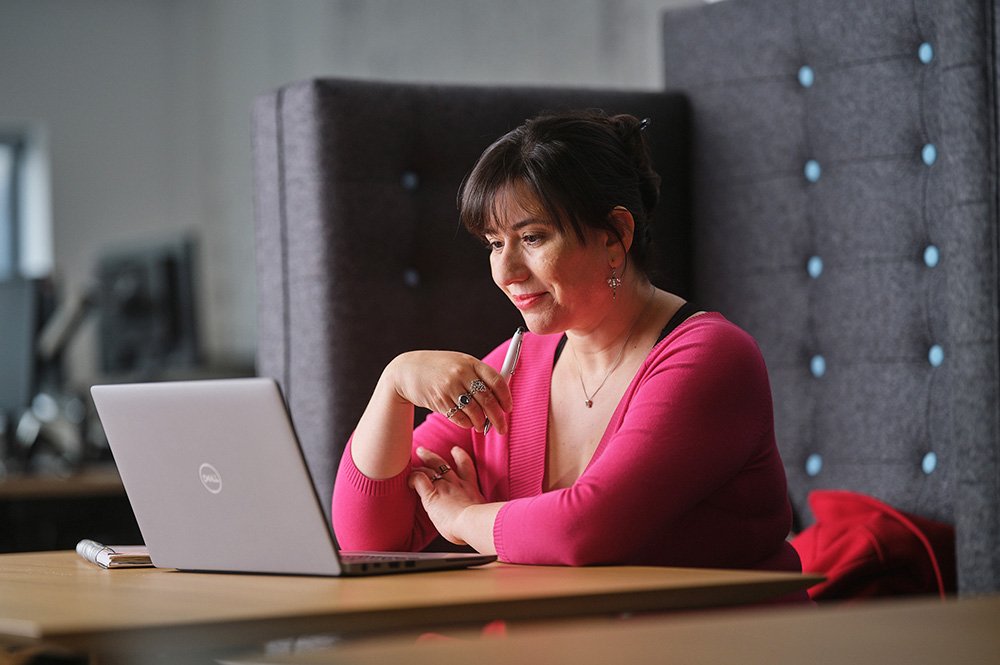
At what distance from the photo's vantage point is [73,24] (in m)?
6.22

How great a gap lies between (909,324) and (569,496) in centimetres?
97

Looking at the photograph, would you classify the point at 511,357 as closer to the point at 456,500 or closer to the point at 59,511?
the point at 456,500

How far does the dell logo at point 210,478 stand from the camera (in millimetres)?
1200

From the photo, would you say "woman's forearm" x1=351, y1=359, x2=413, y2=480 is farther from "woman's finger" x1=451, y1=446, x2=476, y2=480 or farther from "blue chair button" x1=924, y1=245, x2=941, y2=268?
"blue chair button" x1=924, y1=245, x2=941, y2=268

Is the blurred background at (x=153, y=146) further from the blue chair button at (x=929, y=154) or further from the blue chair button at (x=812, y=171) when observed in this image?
the blue chair button at (x=929, y=154)

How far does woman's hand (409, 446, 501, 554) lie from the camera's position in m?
1.39

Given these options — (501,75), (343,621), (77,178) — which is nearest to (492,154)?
(343,621)

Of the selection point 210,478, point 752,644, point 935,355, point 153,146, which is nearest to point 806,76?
point 935,355

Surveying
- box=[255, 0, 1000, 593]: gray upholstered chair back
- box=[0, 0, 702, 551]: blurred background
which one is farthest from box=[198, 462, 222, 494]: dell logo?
box=[0, 0, 702, 551]: blurred background

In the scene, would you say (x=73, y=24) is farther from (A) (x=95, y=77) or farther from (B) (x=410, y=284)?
(B) (x=410, y=284)

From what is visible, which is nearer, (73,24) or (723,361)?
(723,361)

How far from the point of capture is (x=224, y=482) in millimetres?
1194

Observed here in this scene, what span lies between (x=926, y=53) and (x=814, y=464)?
0.69 m

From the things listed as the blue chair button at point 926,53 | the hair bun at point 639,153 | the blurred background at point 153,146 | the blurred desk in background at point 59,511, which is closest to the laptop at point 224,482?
the hair bun at point 639,153
